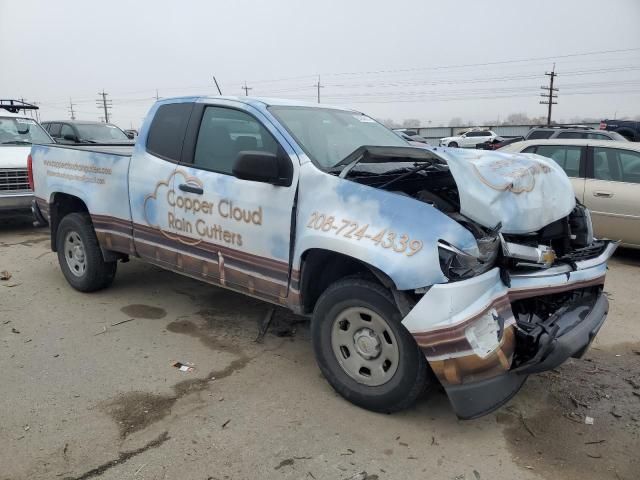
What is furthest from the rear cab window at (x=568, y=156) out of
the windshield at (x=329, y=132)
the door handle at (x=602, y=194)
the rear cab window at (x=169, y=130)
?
the rear cab window at (x=169, y=130)

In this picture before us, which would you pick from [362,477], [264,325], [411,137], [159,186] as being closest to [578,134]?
[411,137]

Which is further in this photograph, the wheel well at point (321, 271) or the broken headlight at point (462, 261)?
the wheel well at point (321, 271)

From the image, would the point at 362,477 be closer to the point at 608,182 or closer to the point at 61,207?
the point at 61,207

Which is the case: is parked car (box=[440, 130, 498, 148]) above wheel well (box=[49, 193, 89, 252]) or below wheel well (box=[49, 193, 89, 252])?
below

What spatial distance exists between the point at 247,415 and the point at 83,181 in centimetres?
312

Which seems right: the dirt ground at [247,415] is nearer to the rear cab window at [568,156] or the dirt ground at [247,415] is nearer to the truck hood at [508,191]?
the truck hood at [508,191]

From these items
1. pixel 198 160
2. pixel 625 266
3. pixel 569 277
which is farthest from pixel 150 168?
pixel 625 266

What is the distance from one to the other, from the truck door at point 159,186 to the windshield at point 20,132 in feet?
19.7

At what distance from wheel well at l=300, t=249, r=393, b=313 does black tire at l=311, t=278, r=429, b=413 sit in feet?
0.55

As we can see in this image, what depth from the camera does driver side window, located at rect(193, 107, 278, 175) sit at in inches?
151

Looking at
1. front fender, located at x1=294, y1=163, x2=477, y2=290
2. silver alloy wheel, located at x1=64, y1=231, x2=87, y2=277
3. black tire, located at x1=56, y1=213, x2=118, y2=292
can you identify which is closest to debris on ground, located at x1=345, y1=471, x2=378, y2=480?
front fender, located at x1=294, y1=163, x2=477, y2=290

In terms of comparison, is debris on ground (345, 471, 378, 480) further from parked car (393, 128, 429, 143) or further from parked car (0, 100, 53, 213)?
parked car (0, 100, 53, 213)

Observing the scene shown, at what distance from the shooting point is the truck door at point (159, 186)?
427cm

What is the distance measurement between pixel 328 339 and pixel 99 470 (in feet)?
4.80
